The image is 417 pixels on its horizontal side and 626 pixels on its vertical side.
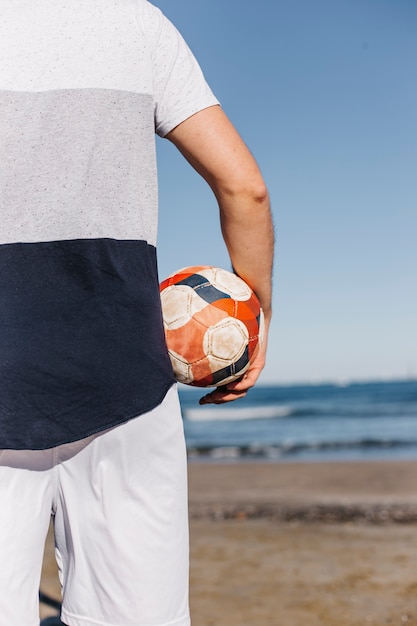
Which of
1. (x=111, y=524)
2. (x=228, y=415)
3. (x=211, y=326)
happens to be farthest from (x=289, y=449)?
(x=111, y=524)

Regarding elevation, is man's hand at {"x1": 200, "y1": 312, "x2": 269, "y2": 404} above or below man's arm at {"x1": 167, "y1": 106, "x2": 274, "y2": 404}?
below

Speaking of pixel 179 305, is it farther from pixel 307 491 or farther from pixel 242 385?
pixel 307 491

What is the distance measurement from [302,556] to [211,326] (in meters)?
3.71

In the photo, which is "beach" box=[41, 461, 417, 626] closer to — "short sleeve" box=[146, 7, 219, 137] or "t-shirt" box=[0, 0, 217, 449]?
"t-shirt" box=[0, 0, 217, 449]

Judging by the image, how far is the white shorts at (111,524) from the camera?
5.61ft

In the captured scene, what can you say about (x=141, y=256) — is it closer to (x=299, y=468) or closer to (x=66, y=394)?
(x=66, y=394)

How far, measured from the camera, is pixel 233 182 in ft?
6.07

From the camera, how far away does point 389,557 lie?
5.25 m

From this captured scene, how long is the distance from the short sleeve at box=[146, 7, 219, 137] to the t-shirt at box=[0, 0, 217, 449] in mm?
10

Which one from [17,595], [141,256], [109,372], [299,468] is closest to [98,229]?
[141,256]

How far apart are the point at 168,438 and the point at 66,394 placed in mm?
296

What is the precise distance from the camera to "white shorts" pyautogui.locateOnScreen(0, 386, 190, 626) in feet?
5.61

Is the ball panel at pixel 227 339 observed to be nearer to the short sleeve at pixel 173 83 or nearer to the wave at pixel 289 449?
the short sleeve at pixel 173 83

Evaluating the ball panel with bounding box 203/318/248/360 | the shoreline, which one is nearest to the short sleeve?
the ball panel with bounding box 203/318/248/360
